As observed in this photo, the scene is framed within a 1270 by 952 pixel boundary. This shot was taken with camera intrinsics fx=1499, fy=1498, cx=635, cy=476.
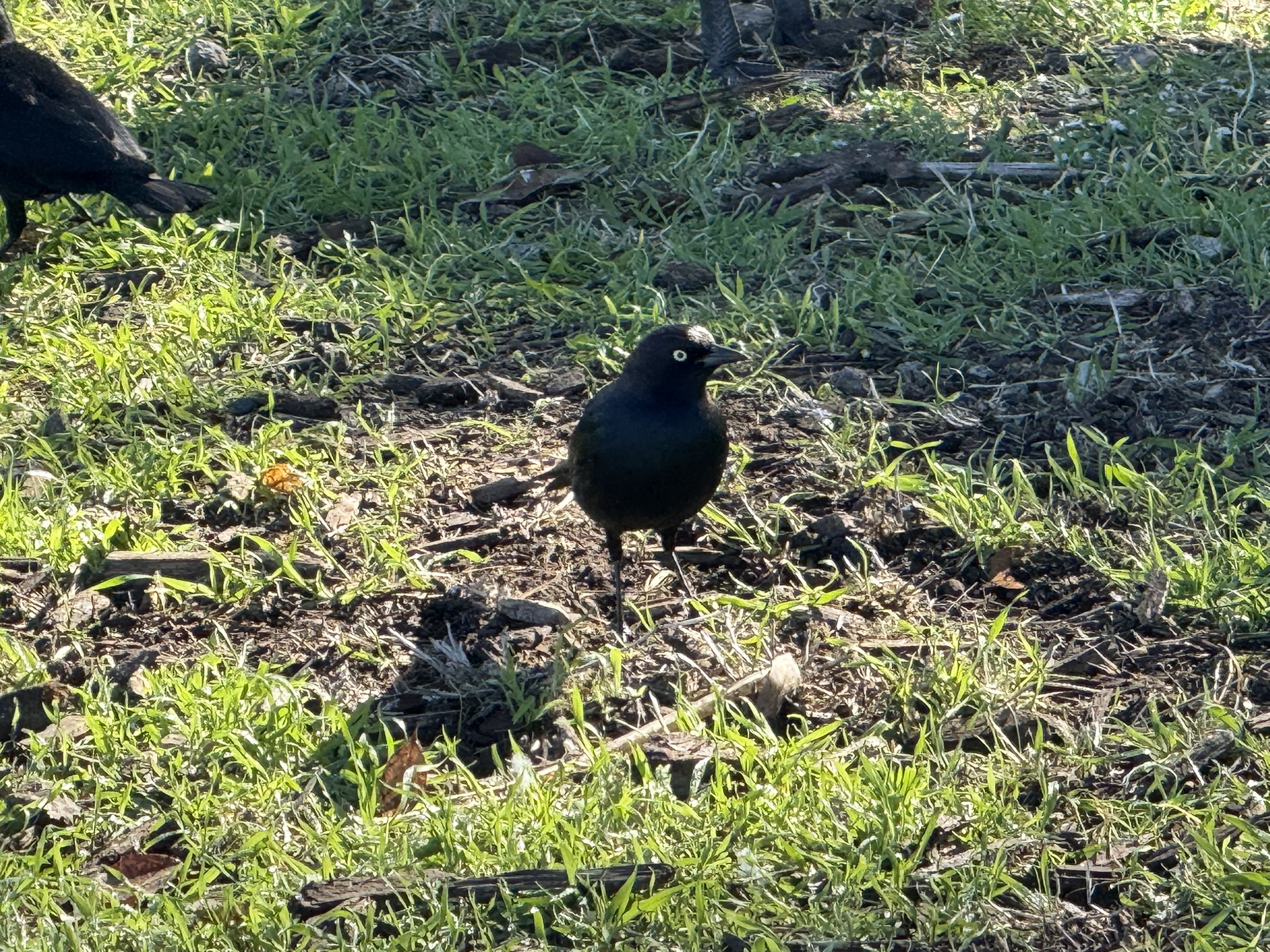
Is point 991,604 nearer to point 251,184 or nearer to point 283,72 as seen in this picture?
point 251,184

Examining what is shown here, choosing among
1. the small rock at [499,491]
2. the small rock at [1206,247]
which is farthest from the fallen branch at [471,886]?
the small rock at [1206,247]

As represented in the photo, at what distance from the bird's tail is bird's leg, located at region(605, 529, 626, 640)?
2788 mm

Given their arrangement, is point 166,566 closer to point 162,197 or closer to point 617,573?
point 617,573

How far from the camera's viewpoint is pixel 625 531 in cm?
442

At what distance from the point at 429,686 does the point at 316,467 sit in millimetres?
1208

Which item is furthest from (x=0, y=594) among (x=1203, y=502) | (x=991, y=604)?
(x=1203, y=502)

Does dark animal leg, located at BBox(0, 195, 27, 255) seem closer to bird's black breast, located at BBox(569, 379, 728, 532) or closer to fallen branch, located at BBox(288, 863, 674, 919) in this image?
bird's black breast, located at BBox(569, 379, 728, 532)

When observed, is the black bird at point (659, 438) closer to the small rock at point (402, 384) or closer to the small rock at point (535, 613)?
the small rock at point (535, 613)

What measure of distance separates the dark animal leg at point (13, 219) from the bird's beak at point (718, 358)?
11.8 ft

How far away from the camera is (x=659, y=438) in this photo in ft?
13.5

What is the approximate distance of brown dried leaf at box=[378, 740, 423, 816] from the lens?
352cm

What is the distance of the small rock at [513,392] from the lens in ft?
17.5

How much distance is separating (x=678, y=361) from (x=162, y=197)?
9.73ft

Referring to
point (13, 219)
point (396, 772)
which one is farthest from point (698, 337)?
point (13, 219)
